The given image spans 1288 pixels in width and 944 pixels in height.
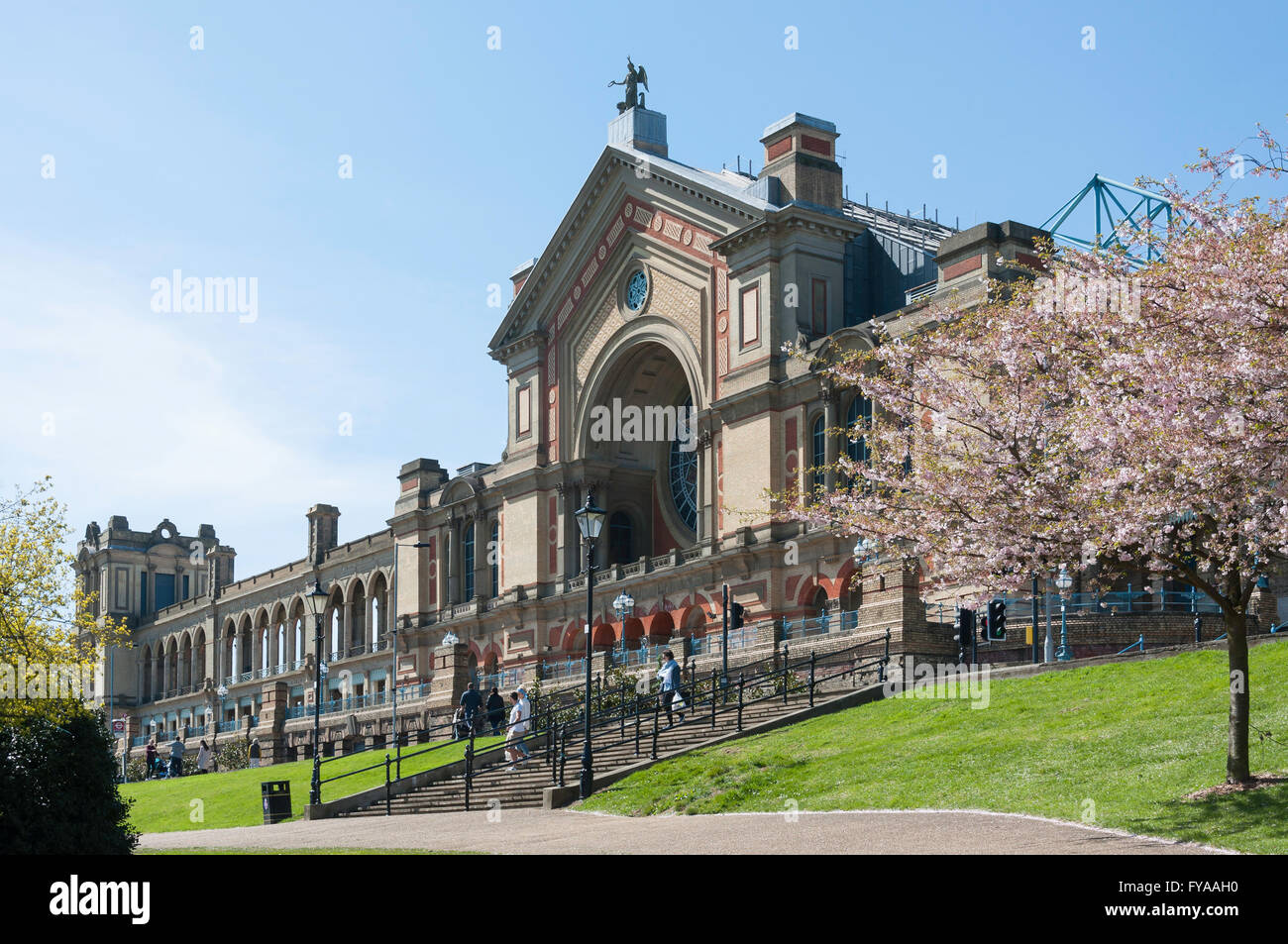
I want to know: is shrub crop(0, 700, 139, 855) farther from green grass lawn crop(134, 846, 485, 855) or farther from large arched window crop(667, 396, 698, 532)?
large arched window crop(667, 396, 698, 532)

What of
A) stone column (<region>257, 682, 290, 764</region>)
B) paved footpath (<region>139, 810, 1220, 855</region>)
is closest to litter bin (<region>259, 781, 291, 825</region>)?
paved footpath (<region>139, 810, 1220, 855</region>)

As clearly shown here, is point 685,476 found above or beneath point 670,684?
above

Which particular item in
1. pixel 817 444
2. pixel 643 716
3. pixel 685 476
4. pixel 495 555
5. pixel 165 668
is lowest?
pixel 165 668

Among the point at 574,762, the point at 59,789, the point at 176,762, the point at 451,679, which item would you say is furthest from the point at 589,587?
the point at 176,762

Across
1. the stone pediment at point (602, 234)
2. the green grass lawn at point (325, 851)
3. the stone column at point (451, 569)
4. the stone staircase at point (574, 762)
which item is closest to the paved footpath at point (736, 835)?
the green grass lawn at point (325, 851)

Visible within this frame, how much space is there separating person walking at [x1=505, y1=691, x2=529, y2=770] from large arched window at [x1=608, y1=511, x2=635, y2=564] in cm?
3098

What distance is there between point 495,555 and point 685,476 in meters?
10.4

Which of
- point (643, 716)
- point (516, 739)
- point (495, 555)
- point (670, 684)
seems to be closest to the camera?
point (516, 739)

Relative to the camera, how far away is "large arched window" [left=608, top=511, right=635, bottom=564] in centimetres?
6250

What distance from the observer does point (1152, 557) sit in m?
18.1

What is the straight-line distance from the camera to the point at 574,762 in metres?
29.4

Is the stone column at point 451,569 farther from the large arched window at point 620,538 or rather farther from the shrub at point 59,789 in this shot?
the shrub at point 59,789

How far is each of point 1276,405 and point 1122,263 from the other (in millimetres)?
3673

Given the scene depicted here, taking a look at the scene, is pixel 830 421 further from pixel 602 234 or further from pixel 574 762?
pixel 574 762
